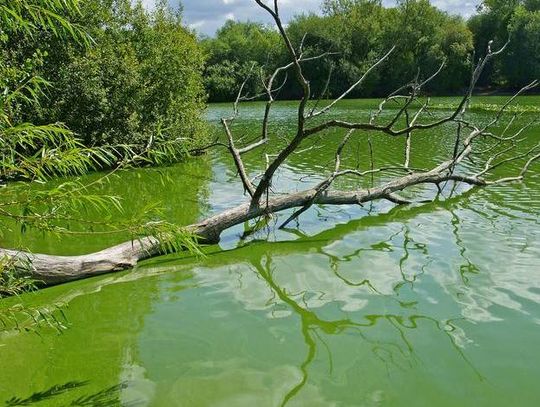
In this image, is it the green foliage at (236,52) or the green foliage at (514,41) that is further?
the green foliage at (236,52)

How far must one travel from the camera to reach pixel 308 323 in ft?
17.7

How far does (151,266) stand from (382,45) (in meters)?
58.2

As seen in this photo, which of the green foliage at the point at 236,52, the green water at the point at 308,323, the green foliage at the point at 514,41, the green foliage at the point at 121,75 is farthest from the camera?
the green foliage at the point at 236,52

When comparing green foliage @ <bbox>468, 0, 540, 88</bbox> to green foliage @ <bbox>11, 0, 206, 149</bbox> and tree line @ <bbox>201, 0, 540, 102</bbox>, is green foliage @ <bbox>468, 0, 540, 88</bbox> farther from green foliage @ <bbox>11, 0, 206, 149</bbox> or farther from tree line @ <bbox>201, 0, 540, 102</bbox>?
green foliage @ <bbox>11, 0, 206, 149</bbox>

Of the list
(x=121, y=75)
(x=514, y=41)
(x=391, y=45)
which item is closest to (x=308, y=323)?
(x=121, y=75)

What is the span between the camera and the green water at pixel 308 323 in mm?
4219

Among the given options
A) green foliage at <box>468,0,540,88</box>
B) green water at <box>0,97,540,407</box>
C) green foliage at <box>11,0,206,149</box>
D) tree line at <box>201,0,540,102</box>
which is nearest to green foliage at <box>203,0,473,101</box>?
tree line at <box>201,0,540,102</box>

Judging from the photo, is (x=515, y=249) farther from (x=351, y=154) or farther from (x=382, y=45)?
(x=382, y=45)

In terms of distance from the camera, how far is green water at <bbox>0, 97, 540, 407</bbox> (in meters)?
4.22

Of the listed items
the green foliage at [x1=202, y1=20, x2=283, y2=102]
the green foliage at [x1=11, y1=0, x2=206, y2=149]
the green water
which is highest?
the green foliage at [x1=202, y1=20, x2=283, y2=102]

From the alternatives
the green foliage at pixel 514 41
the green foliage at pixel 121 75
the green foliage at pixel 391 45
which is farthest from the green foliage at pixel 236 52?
the green foliage at pixel 121 75

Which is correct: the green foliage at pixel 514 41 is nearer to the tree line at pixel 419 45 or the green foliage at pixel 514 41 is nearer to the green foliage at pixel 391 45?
the tree line at pixel 419 45

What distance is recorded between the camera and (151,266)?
282 inches

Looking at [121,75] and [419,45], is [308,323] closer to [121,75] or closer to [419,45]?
[121,75]
